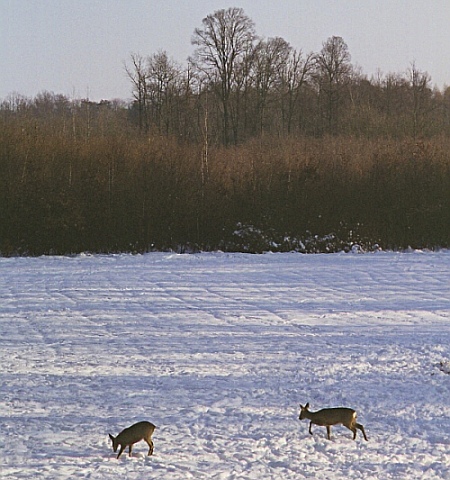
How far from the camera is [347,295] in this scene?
42.3 ft

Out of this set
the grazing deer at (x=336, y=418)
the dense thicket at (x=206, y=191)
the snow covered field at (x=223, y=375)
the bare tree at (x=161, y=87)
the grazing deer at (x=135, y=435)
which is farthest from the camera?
the bare tree at (x=161, y=87)

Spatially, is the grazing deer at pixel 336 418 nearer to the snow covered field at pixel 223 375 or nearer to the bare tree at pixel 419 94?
the snow covered field at pixel 223 375

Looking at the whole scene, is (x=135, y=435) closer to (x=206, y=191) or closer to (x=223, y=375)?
(x=223, y=375)

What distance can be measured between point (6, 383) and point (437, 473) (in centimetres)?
472

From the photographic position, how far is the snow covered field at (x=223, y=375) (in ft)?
17.5

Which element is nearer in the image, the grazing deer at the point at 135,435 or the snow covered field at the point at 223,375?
the grazing deer at the point at 135,435

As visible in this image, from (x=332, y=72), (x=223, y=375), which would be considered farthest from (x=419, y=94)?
(x=223, y=375)

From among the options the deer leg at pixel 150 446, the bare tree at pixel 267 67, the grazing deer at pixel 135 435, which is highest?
the bare tree at pixel 267 67

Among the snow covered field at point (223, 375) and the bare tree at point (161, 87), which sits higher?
the bare tree at point (161, 87)

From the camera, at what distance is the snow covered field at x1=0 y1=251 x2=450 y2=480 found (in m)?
5.32

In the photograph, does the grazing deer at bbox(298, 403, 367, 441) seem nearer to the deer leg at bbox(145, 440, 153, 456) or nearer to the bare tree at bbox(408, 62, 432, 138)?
the deer leg at bbox(145, 440, 153, 456)

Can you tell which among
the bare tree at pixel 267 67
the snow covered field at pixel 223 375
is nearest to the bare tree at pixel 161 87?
the bare tree at pixel 267 67

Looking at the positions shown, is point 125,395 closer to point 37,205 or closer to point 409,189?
point 37,205

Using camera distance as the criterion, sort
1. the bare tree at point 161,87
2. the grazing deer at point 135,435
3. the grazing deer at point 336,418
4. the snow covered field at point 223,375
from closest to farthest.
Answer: the grazing deer at point 135,435 < the snow covered field at point 223,375 < the grazing deer at point 336,418 < the bare tree at point 161,87
